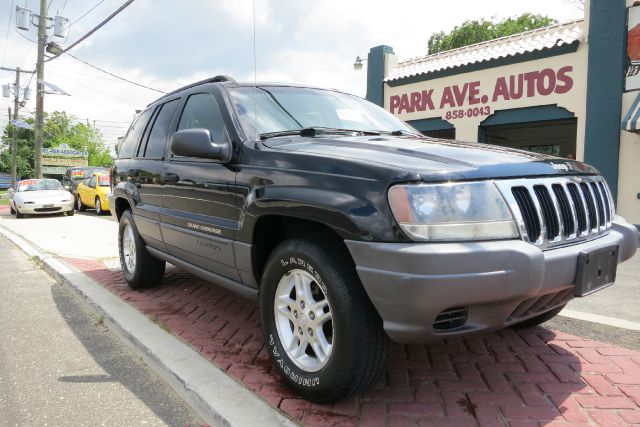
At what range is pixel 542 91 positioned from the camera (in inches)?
464

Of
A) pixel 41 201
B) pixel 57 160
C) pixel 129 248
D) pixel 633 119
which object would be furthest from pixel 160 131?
pixel 57 160

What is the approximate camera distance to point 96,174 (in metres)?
17.6

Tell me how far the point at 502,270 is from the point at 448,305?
10.4 inches

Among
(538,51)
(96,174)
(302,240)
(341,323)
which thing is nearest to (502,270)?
(341,323)

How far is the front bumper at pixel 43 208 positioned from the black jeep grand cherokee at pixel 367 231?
46.4ft

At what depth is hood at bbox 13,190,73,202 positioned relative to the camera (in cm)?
1584

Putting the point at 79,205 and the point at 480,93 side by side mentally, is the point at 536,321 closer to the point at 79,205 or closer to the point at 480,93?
the point at 480,93

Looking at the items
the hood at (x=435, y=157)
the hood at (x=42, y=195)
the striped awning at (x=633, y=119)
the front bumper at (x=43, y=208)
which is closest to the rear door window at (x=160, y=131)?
the hood at (x=435, y=157)

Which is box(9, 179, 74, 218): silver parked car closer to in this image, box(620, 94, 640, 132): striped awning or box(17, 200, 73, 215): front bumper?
box(17, 200, 73, 215): front bumper

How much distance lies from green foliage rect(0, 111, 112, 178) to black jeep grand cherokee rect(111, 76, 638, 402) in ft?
212

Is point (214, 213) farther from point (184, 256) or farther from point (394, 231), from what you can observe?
point (394, 231)

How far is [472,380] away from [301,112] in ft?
6.70

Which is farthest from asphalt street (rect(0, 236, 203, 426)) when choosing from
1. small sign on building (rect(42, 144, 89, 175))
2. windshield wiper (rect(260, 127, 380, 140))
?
small sign on building (rect(42, 144, 89, 175))

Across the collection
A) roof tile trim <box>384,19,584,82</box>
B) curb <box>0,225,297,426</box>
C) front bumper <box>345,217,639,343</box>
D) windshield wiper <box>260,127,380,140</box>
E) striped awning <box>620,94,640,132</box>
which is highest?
roof tile trim <box>384,19,584,82</box>
